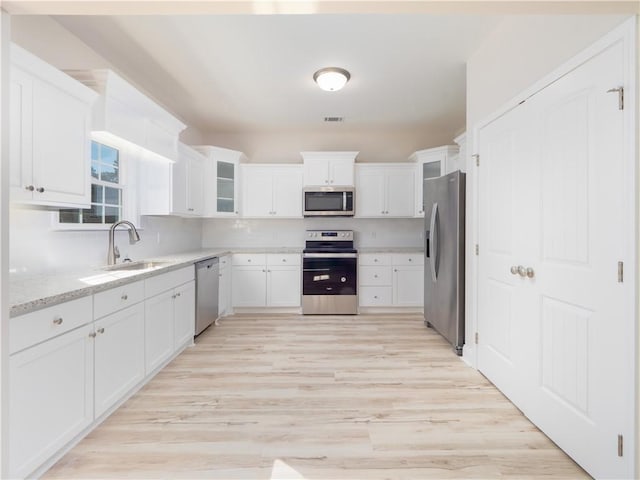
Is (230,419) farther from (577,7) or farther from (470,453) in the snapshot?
(577,7)

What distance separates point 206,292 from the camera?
11.3ft

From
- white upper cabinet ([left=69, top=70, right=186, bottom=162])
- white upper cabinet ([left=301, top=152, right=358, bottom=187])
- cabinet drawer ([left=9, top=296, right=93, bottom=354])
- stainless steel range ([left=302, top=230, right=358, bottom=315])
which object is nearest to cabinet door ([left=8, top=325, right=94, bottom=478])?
cabinet drawer ([left=9, top=296, right=93, bottom=354])

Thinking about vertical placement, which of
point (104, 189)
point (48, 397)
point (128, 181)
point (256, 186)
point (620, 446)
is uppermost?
point (256, 186)

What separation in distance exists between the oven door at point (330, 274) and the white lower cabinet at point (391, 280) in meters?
0.15

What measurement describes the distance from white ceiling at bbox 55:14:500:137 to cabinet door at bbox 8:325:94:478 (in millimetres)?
2152

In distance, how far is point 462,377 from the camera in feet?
8.09

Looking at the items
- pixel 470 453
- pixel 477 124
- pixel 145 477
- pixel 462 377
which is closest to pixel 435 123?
pixel 477 124

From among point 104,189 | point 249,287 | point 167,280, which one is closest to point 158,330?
point 167,280

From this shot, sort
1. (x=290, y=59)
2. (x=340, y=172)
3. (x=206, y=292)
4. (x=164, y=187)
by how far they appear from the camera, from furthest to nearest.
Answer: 1. (x=340, y=172)
2. (x=206, y=292)
3. (x=164, y=187)
4. (x=290, y=59)

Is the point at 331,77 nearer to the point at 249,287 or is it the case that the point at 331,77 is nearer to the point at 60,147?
the point at 60,147

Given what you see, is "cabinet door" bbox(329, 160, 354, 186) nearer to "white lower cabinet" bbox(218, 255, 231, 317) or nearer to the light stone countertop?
"white lower cabinet" bbox(218, 255, 231, 317)

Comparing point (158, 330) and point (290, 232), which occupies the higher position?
point (290, 232)

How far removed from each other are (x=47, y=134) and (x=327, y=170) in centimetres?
322

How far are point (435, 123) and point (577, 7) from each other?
3586 millimetres
